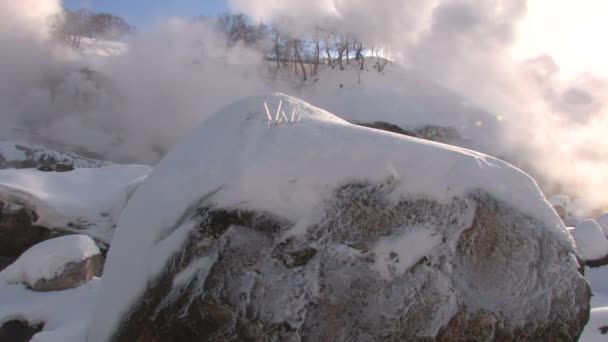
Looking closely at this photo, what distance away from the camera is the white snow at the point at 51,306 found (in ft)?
10.7

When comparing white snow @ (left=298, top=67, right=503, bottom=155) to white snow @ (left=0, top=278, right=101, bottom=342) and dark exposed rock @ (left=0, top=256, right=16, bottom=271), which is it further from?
white snow @ (left=0, top=278, right=101, bottom=342)

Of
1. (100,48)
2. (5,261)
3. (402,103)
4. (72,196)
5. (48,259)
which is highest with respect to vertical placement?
(100,48)

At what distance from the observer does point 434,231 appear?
6.63ft

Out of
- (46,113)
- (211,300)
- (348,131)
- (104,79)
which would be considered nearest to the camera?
(211,300)

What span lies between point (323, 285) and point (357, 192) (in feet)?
1.34

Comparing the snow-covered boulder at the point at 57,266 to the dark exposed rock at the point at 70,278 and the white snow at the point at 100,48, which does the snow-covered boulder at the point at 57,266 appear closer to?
the dark exposed rock at the point at 70,278

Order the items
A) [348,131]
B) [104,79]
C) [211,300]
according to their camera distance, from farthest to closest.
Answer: [104,79], [348,131], [211,300]

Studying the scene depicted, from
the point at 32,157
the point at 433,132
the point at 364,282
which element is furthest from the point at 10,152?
the point at 364,282

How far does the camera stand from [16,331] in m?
3.58

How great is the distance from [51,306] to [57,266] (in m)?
0.51

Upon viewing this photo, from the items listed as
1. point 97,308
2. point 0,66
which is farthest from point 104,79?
point 97,308

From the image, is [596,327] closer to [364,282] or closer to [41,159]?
[364,282]

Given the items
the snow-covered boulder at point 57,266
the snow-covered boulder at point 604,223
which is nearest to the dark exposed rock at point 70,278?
the snow-covered boulder at point 57,266

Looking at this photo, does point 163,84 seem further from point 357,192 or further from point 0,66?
point 357,192
